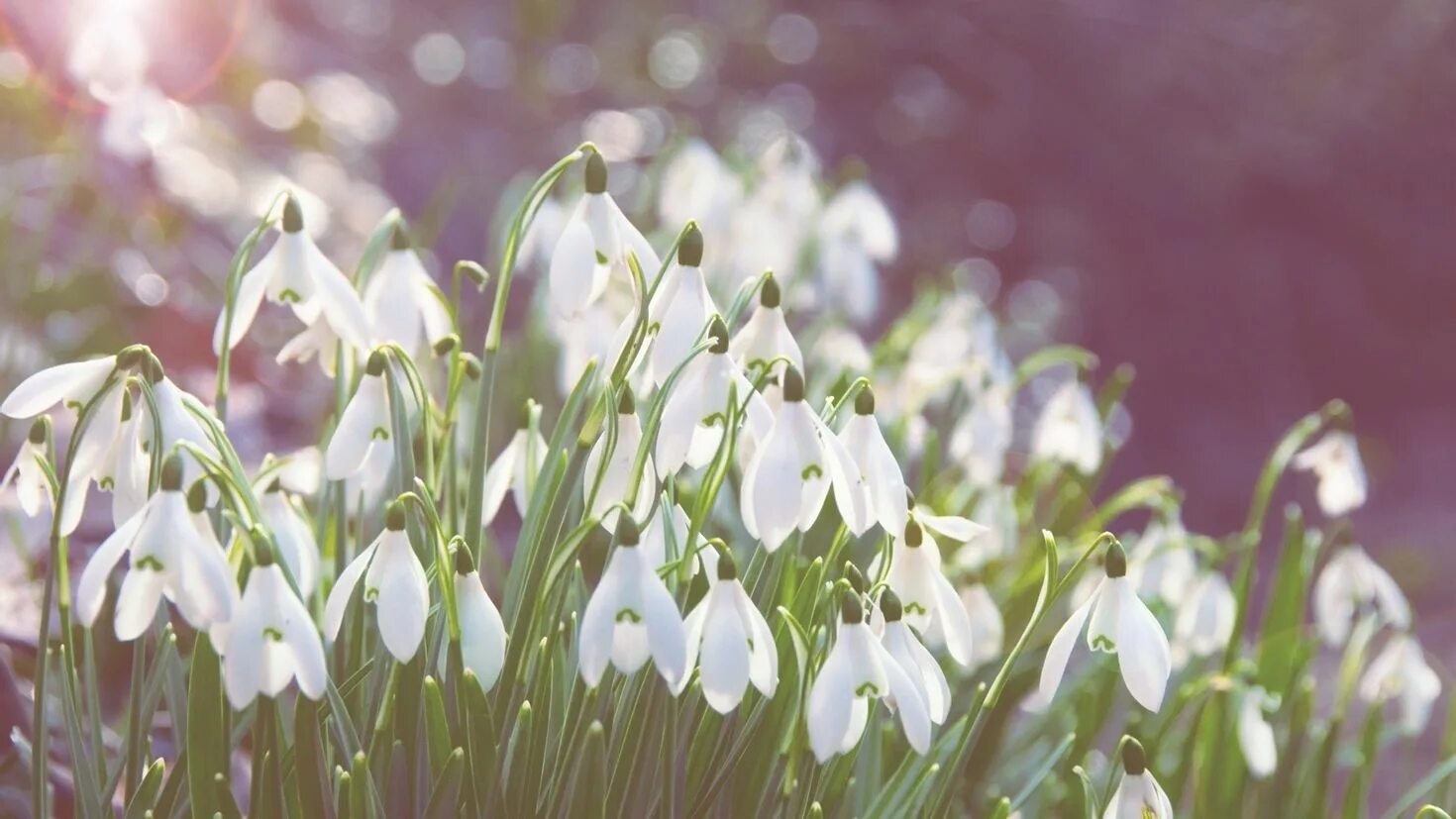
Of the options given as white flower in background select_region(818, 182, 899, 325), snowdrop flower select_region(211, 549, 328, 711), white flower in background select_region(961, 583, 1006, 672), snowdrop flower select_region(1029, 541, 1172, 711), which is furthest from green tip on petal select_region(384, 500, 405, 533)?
white flower in background select_region(818, 182, 899, 325)

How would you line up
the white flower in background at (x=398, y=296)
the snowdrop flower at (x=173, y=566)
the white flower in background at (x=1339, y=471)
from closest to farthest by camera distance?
the snowdrop flower at (x=173, y=566) < the white flower in background at (x=398, y=296) < the white flower in background at (x=1339, y=471)

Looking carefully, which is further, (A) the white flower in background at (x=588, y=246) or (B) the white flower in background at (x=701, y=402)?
(A) the white flower in background at (x=588, y=246)

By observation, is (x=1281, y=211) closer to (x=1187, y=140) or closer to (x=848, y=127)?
(x=1187, y=140)

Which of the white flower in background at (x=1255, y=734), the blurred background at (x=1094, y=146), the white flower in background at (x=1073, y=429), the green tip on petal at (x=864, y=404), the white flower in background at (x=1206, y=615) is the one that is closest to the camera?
the green tip on petal at (x=864, y=404)

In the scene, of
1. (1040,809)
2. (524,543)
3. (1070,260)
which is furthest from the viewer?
(1070,260)

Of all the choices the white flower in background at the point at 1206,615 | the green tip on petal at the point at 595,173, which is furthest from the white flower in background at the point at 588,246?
the white flower in background at the point at 1206,615

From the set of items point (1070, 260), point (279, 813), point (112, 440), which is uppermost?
point (1070, 260)

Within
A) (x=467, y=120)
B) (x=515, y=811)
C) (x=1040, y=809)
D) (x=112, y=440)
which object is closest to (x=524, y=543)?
(x=515, y=811)

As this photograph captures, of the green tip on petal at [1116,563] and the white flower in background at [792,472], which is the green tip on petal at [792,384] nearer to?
the white flower in background at [792,472]
